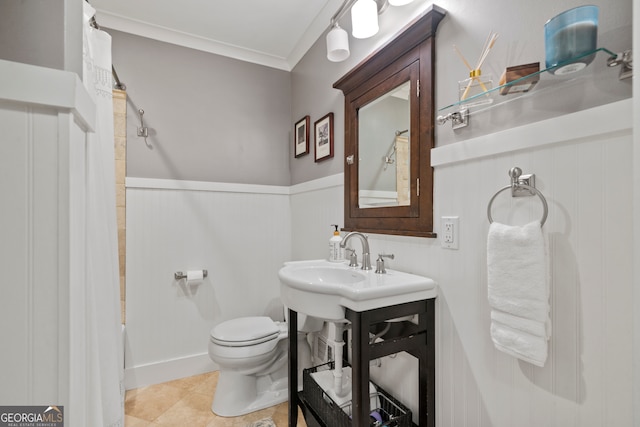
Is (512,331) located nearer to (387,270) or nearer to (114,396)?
(387,270)

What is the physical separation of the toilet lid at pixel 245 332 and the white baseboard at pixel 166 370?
1.79 feet

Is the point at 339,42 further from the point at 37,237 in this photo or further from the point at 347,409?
the point at 347,409

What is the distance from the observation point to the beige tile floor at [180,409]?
157cm

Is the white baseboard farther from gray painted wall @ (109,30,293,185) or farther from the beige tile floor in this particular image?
gray painted wall @ (109,30,293,185)

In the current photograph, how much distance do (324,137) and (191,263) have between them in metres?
1.31

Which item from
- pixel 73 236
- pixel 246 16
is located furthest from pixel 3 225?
pixel 246 16

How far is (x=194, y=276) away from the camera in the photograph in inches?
80.0

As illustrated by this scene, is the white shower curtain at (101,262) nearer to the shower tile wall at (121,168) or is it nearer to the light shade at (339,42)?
the shower tile wall at (121,168)

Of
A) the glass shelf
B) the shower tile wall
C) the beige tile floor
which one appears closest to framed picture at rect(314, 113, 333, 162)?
the glass shelf

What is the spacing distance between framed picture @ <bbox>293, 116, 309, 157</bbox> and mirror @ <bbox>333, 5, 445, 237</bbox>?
531 millimetres

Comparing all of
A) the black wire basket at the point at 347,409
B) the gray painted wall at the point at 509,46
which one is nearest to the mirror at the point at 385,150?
the gray painted wall at the point at 509,46

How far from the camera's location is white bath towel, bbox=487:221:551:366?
77 cm

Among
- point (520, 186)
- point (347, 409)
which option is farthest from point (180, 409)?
point (520, 186)

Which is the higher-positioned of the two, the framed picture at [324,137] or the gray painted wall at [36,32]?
the framed picture at [324,137]
